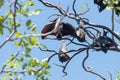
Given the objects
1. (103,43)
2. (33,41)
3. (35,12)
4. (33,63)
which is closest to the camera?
(35,12)

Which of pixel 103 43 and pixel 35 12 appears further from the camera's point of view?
pixel 103 43

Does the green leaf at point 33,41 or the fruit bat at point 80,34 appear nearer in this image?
the green leaf at point 33,41

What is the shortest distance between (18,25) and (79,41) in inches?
99.0

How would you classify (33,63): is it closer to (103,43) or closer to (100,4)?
(103,43)

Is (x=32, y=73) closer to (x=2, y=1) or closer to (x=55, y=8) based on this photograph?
(x=2, y=1)

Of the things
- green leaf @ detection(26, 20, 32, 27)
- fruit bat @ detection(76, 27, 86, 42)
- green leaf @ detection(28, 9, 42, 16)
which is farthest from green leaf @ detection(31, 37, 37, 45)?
fruit bat @ detection(76, 27, 86, 42)

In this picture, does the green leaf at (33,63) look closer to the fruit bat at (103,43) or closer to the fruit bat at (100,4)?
the fruit bat at (103,43)

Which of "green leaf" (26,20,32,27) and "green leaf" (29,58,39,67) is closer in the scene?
"green leaf" (26,20,32,27)

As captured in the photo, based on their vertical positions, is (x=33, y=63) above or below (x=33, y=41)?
below

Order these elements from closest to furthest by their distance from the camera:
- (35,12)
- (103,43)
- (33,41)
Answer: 1. (35,12)
2. (33,41)
3. (103,43)

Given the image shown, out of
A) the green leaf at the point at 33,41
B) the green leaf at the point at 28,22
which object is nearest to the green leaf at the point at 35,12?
the green leaf at the point at 28,22

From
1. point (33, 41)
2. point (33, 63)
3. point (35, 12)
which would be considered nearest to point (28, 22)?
point (35, 12)

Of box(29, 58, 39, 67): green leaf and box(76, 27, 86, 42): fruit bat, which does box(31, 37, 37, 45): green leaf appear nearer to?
box(29, 58, 39, 67): green leaf

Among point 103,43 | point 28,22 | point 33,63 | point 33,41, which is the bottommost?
point 103,43
